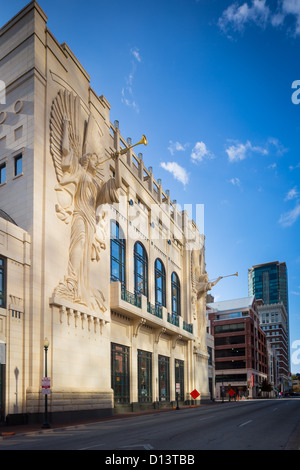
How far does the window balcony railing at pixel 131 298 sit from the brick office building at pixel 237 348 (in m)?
81.2

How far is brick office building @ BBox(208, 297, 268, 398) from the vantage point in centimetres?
11950

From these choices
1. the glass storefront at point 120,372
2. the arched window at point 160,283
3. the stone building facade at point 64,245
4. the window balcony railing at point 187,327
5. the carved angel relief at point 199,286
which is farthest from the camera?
the carved angel relief at point 199,286

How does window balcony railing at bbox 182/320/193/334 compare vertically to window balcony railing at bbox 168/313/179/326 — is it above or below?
below

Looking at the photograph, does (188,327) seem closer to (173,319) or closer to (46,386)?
(173,319)

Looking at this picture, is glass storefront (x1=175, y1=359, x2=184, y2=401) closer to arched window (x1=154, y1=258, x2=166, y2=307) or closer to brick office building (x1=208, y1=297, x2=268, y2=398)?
arched window (x1=154, y1=258, x2=166, y2=307)

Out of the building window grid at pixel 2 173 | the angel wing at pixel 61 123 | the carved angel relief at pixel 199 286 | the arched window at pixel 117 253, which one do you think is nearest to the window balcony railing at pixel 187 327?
the carved angel relief at pixel 199 286

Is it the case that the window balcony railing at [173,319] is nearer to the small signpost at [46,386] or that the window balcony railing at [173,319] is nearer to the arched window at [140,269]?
the arched window at [140,269]

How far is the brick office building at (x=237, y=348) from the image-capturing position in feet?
392

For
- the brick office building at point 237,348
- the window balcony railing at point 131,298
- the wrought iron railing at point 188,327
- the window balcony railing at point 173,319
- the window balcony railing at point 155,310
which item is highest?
the window balcony railing at point 131,298

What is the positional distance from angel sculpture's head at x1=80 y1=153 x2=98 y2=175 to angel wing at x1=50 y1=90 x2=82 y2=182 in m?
0.50

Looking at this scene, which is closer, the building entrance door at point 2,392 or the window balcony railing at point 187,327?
the building entrance door at point 2,392

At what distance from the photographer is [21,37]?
32.1m

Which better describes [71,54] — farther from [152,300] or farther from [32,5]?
[152,300]

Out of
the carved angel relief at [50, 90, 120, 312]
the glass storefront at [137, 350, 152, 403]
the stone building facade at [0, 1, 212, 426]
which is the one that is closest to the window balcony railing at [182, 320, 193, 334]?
the stone building facade at [0, 1, 212, 426]
